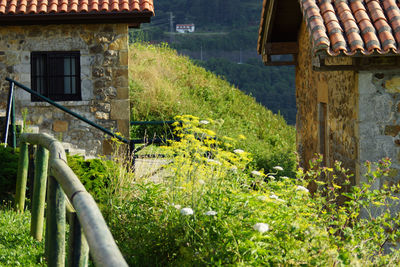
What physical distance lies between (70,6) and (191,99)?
10452 mm

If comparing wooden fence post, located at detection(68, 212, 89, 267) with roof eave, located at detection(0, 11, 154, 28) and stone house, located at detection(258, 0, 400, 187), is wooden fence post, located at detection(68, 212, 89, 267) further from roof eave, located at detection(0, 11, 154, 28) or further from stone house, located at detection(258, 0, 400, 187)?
roof eave, located at detection(0, 11, 154, 28)

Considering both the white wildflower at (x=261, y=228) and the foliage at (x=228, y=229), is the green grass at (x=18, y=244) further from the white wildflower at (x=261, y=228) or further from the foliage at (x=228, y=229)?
the white wildflower at (x=261, y=228)

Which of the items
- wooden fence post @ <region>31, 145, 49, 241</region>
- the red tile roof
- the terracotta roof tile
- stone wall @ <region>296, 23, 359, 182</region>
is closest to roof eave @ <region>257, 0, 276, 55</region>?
stone wall @ <region>296, 23, 359, 182</region>

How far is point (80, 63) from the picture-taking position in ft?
36.3

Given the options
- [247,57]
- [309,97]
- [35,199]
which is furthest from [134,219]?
A: [247,57]

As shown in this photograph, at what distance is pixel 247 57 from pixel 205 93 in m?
49.3

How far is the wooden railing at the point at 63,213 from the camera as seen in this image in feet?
6.82

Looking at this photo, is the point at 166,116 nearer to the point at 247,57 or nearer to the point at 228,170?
the point at 228,170

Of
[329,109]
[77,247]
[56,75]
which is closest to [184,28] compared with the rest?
[56,75]

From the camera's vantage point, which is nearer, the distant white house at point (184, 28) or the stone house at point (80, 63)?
the stone house at point (80, 63)

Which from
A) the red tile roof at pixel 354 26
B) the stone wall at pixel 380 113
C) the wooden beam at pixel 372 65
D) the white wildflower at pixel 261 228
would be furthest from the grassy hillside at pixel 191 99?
the white wildflower at pixel 261 228

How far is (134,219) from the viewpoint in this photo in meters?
5.32

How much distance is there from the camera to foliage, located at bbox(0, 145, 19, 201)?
24.2 feet

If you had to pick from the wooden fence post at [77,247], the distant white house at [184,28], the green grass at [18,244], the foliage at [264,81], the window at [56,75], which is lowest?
the foliage at [264,81]
